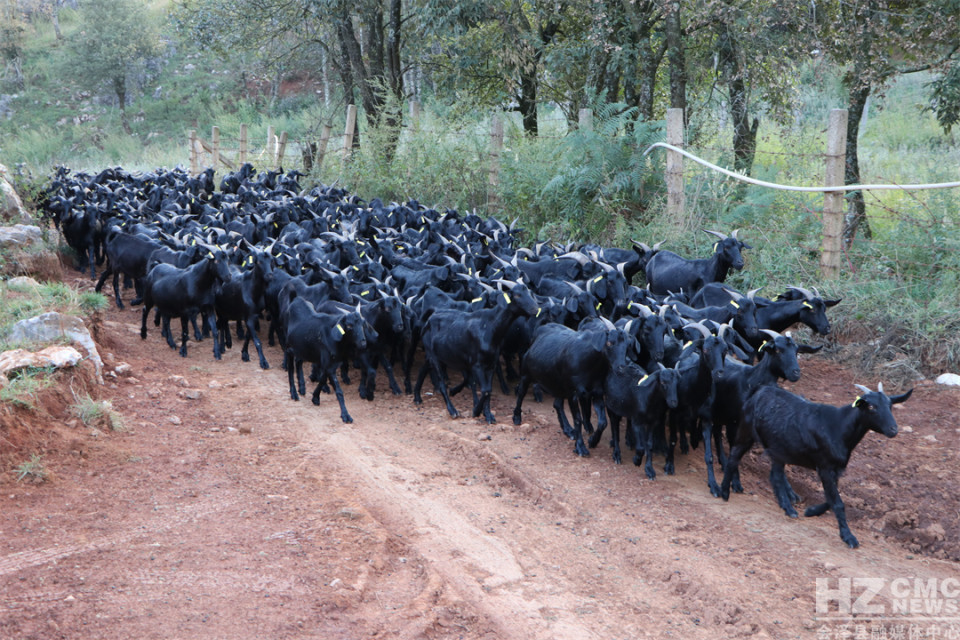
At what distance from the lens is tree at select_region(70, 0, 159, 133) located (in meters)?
41.6

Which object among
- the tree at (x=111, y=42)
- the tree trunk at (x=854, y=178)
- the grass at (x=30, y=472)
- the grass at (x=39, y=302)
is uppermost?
the tree at (x=111, y=42)

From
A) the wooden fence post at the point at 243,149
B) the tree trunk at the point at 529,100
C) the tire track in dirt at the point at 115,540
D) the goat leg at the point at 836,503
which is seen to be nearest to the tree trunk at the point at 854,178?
the goat leg at the point at 836,503

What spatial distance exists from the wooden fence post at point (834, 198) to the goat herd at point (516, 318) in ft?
3.66

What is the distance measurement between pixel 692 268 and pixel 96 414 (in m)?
7.15

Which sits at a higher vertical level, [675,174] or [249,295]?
[675,174]

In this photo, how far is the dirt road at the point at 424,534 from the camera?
→ 15.8 ft

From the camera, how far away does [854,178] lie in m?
12.6

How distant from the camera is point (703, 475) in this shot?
723cm

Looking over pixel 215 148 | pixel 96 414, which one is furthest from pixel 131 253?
pixel 215 148

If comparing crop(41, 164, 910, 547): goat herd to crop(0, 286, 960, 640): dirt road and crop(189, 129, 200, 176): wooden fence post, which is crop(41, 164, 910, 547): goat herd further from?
crop(189, 129, 200, 176): wooden fence post

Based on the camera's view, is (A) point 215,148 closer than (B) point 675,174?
No

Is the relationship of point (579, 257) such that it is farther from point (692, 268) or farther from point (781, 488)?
point (781, 488)

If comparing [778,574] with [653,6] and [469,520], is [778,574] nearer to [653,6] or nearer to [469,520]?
[469,520]

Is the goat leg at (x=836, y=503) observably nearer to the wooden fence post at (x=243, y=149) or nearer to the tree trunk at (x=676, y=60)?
the tree trunk at (x=676, y=60)
